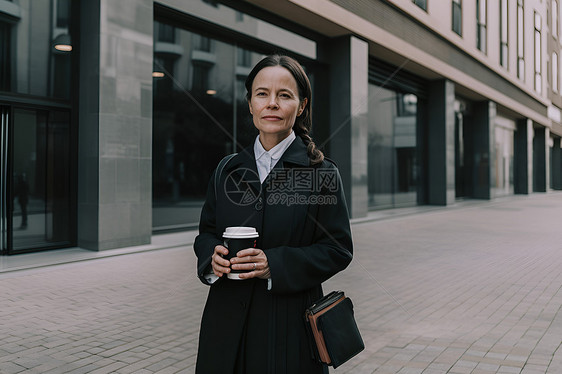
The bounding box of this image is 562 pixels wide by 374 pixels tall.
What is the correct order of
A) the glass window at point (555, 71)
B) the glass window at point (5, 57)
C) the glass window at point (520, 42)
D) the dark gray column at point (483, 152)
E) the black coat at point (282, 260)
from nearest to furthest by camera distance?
the black coat at point (282, 260) → the glass window at point (5, 57) → the dark gray column at point (483, 152) → the glass window at point (520, 42) → the glass window at point (555, 71)

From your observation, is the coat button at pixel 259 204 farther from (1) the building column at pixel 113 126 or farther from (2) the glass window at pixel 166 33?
(2) the glass window at pixel 166 33

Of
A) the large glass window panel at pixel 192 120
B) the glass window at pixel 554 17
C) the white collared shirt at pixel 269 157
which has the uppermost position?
the glass window at pixel 554 17

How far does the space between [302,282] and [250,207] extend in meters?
0.33

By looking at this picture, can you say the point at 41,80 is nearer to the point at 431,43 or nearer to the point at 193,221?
the point at 193,221

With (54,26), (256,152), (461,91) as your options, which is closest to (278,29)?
(54,26)

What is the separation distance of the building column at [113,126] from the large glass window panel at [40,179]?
320 mm

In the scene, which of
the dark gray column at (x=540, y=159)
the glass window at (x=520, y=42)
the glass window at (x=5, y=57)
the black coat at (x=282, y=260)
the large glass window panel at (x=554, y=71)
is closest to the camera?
the black coat at (x=282, y=260)

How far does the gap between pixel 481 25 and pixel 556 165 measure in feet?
93.6

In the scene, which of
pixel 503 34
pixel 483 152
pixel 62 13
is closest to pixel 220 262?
pixel 62 13

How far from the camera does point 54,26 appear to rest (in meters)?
8.74

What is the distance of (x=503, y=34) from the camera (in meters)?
27.8

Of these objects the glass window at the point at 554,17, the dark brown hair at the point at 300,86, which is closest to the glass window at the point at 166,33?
the dark brown hair at the point at 300,86

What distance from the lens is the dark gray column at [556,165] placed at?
46.8 meters

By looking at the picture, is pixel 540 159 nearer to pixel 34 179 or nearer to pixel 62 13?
pixel 62 13
